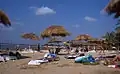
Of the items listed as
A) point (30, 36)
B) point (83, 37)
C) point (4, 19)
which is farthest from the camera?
point (83, 37)

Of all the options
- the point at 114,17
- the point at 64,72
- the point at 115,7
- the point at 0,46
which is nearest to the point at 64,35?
the point at 0,46

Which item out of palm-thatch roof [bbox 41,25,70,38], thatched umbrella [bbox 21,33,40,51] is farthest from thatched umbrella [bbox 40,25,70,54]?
thatched umbrella [bbox 21,33,40,51]

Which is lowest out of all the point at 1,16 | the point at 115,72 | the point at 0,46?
the point at 115,72

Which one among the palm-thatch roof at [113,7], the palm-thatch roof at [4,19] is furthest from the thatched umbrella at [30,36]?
the palm-thatch roof at [113,7]

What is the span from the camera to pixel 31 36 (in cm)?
2969

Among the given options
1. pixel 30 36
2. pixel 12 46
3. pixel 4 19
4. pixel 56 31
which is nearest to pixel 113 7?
pixel 4 19

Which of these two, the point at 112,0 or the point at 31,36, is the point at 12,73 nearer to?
the point at 112,0

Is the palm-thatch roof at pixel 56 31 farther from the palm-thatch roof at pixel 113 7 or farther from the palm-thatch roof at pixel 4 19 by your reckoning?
the palm-thatch roof at pixel 113 7

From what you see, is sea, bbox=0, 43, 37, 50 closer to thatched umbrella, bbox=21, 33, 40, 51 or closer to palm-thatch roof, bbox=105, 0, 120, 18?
thatched umbrella, bbox=21, 33, 40, 51

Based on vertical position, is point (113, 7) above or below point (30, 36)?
below

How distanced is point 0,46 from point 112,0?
1530cm

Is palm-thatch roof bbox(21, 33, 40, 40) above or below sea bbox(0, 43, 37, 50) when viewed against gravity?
above

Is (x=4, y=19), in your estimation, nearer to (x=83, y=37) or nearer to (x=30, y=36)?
(x=30, y=36)

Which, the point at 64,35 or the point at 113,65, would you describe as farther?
the point at 64,35
